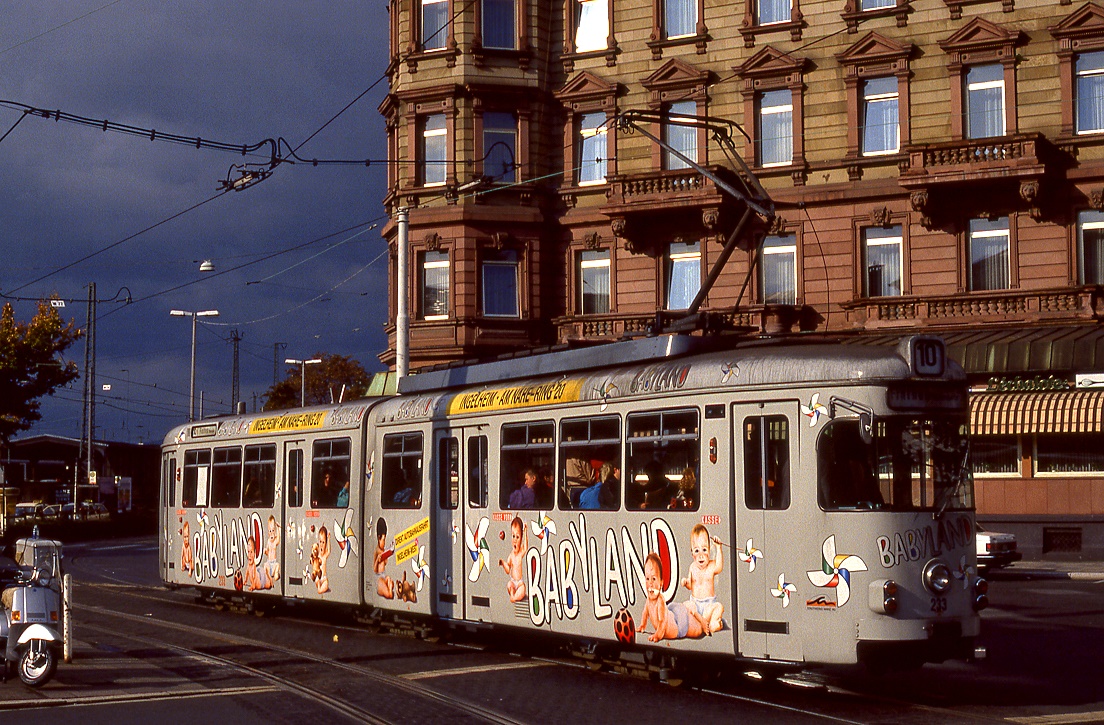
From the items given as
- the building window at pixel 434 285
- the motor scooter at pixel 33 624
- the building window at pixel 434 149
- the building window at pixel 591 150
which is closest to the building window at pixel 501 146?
the building window at pixel 434 149

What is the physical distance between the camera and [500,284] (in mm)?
36906

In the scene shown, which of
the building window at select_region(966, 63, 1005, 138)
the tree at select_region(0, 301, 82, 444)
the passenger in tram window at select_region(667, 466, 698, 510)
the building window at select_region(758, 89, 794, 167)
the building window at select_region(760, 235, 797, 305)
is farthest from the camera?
the tree at select_region(0, 301, 82, 444)

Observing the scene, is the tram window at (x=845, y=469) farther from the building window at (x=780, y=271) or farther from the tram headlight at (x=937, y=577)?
the building window at (x=780, y=271)

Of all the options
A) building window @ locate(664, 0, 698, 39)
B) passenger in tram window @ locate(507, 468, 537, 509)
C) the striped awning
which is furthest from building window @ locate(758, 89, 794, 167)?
passenger in tram window @ locate(507, 468, 537, 509)

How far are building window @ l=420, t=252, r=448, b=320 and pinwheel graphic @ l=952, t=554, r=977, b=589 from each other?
2510cm

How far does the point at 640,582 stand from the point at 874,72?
22.7m

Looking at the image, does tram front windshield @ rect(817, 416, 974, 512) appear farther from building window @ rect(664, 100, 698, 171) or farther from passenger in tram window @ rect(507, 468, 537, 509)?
building window @ rect(664, 100, 698, 171)

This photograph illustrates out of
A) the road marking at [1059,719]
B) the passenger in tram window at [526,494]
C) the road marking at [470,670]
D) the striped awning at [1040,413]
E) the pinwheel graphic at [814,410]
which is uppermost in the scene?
the striped awning at [1040,413]

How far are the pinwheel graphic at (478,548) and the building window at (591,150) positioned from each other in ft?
68.9

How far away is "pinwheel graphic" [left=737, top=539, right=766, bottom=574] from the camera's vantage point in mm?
12562

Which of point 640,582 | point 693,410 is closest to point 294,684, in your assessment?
point 640,582

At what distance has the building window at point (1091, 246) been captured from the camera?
1245 inches

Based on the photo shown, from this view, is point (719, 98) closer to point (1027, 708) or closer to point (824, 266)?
point (824, 266)

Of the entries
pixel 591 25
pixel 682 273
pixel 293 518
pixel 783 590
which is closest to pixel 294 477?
pixel 293 518
